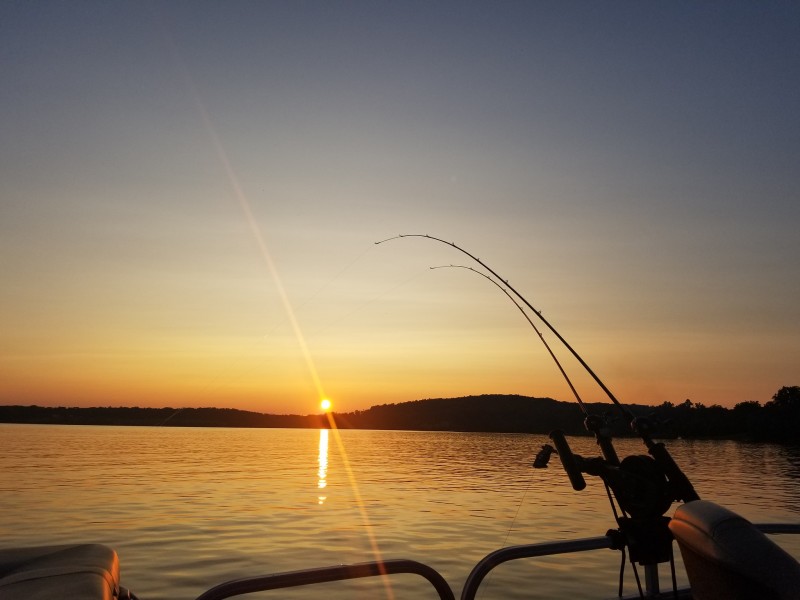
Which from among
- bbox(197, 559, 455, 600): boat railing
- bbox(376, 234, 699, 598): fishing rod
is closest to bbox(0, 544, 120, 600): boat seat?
bbox(197, 559, 455, 600): boat railing

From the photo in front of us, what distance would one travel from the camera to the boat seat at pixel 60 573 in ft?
10.0

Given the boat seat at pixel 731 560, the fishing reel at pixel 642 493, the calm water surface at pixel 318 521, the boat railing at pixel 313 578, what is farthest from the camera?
the calm water surface at pixel 318 521

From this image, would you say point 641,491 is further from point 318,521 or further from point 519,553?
point 318,521

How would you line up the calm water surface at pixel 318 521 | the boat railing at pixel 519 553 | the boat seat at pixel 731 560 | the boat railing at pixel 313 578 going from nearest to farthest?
the boat seat at pixel 731 560 → the boat railing at pixel 313 578 → the boat railing at pixel 519 553 → the calm water surface at pixel 318 521

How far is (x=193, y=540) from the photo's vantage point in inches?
776

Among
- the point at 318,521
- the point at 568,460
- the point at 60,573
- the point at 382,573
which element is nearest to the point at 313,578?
the point at 382,573

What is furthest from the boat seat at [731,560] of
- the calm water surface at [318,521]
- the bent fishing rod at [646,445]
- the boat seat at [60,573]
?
the calm water surface at [318,521]

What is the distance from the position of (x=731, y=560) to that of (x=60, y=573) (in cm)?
298

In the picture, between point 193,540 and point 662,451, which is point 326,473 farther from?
point 662,451

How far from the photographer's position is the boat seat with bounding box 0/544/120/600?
306 centimetres

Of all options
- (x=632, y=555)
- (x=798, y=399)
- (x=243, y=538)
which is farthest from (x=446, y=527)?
(x=798, y=399)

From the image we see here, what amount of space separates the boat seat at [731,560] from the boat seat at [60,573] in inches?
101

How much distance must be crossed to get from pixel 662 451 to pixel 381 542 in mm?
18212

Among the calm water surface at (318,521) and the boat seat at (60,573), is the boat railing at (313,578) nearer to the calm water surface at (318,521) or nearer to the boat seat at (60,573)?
the boat seat at (60,573)
